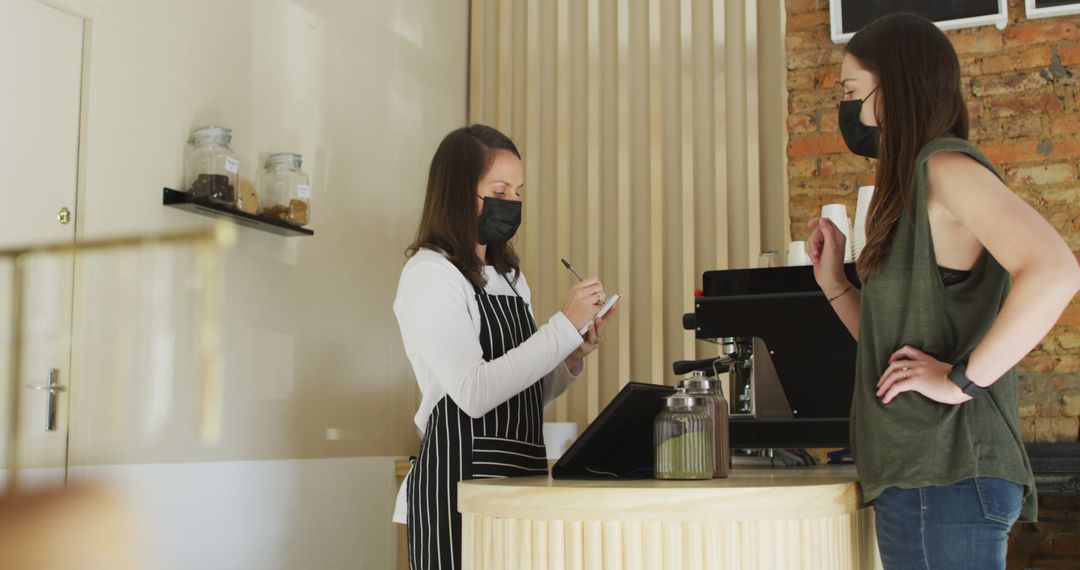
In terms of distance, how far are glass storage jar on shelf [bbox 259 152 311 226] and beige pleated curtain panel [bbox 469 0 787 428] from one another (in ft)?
4.65

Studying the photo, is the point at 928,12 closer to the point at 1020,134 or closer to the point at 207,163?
the point at 1020,134

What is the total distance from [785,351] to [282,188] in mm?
1573

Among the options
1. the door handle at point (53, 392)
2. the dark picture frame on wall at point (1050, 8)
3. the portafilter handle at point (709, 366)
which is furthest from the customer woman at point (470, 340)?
the dark picture frame on wall at point (1050, 8)

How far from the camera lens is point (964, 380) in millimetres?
1403

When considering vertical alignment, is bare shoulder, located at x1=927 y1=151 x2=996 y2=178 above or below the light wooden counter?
above

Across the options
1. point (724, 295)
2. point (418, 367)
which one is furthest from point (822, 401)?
point (418, 367)

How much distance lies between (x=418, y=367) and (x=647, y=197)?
93.5 inches

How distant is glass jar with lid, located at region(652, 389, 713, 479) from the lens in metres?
1.62

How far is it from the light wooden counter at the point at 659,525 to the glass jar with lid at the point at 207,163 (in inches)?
59.8

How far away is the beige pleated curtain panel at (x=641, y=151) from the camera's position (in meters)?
4.13

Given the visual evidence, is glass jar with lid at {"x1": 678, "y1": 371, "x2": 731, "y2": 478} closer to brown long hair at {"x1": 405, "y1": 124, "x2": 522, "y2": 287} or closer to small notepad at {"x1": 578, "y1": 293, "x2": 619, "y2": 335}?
small notepad at {"x1": 578, "y1": 293, "x2": 619, "y2": 335}

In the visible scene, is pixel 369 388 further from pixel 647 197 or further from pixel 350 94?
pixel 647 197

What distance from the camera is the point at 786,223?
4012mm

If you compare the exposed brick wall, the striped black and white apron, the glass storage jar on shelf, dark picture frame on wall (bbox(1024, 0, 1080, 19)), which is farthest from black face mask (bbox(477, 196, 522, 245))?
dark picture frame on wall (bbox(1024, 0, 1080, 19))
